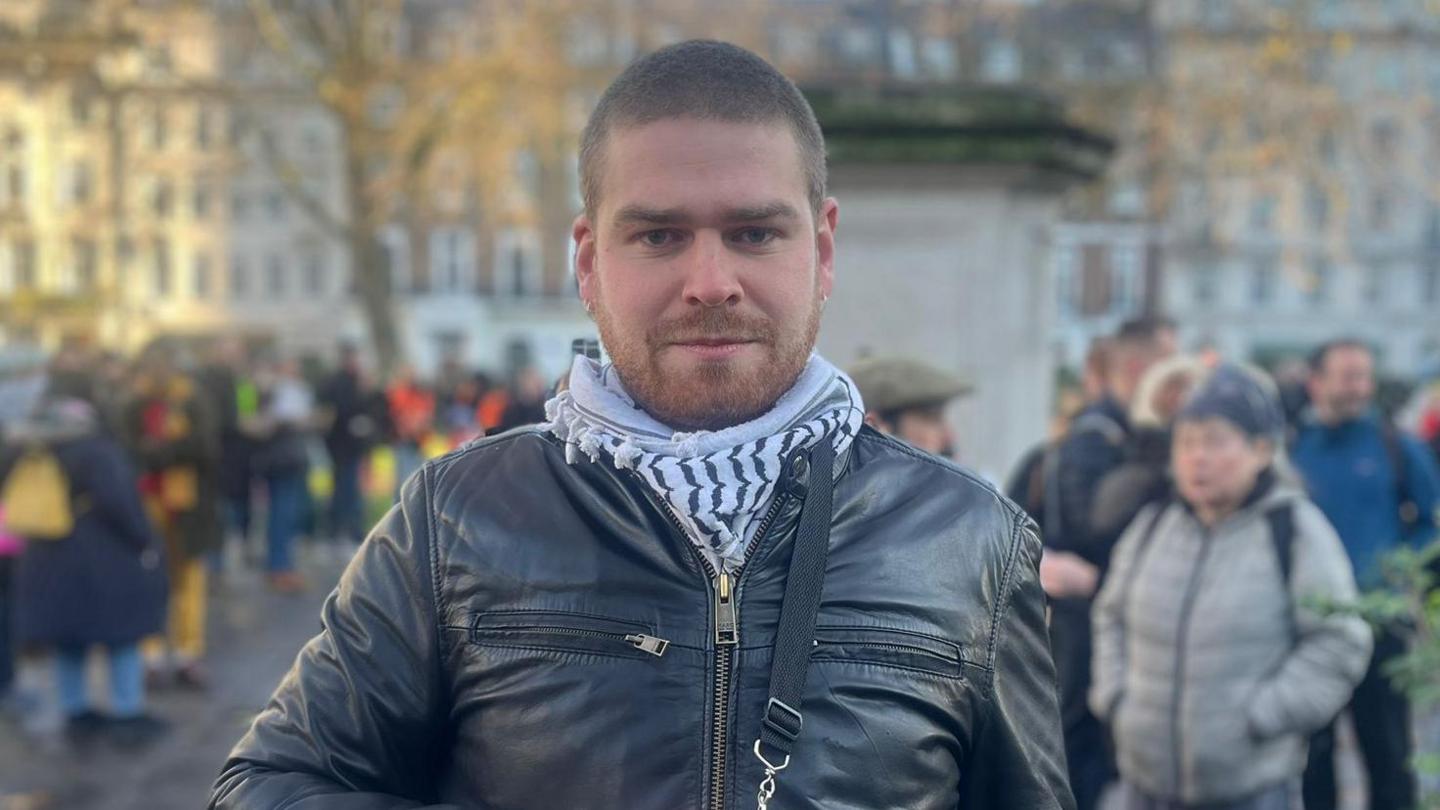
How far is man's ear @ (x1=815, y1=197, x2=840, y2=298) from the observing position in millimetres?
1989

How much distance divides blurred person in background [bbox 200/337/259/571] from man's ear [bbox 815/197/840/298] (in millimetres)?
11090

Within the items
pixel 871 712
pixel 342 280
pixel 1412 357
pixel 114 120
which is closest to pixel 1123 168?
pixel 114 120

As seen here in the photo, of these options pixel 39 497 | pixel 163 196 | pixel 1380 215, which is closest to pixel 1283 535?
pixel 39 497

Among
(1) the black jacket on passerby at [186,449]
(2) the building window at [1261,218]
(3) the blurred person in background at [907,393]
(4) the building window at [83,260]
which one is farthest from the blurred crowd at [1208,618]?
(2) the building window at [1261,218]

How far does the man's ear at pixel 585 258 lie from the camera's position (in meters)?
1.99

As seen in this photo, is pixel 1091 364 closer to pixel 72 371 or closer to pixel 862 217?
pixel 862 217

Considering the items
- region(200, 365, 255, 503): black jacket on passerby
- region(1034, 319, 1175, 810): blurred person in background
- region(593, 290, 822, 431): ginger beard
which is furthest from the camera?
region(200, 365, 255, 503): black jacket on passerby

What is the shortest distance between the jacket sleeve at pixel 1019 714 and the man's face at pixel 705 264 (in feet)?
1.32

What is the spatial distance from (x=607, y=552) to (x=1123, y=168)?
21888 millimetres

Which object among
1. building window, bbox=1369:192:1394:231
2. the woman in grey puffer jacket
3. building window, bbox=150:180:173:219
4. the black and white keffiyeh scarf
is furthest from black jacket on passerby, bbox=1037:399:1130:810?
building window, bbox=1369:192:1394:231

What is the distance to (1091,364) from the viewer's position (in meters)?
6.63

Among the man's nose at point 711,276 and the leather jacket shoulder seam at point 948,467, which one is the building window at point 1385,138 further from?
the man's nose at point 711,276

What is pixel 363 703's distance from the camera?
1833 millimetres

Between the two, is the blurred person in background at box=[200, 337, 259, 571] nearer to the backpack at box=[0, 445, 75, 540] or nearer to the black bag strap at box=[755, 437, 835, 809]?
the backpack at box=[0, 445, 75, 540]
